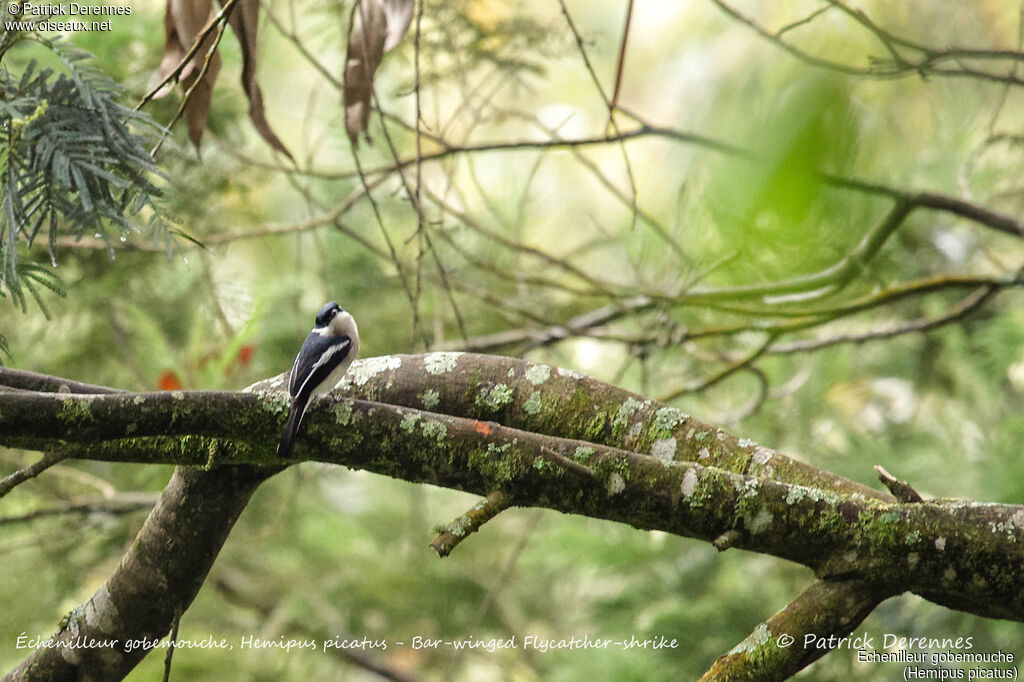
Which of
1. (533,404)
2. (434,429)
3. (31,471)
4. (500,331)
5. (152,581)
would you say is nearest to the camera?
(31,471)

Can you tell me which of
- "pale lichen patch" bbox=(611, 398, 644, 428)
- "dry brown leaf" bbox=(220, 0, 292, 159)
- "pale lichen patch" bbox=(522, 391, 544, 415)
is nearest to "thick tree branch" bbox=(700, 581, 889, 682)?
"pale lichen patch" bbox=(611, 398, 644, 428)

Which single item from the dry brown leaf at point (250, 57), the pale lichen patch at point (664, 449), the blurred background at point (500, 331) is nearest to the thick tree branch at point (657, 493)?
the pale lichen patch at point (664, 449)

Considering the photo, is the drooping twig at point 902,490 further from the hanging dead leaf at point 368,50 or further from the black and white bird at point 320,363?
the hanging dead leaf at point 368,50

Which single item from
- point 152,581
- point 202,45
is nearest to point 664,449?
point 152,581

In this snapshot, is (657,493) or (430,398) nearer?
(657,493)

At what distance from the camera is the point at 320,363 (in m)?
2.14

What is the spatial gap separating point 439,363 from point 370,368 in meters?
0.22

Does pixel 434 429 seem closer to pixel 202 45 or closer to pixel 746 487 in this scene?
pixel 746 487

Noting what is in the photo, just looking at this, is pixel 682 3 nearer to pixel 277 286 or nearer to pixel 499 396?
pixel 277 286

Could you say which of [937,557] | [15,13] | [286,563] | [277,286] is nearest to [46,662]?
[15,13]

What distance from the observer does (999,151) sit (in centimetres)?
627

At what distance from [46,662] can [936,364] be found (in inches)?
201

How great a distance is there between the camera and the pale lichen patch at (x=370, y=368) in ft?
7.32

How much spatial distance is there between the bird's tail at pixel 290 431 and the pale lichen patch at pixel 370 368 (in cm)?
48
